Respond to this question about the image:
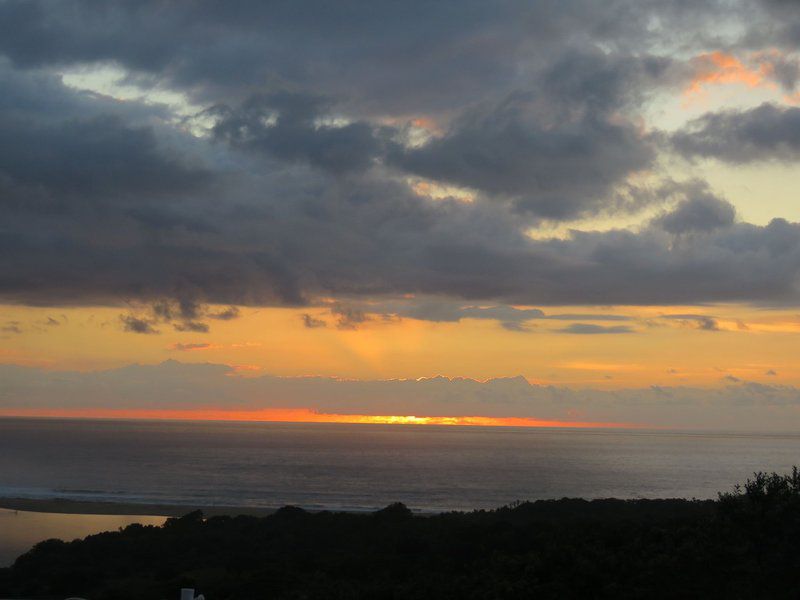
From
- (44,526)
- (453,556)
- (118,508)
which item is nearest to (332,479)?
(118,508)

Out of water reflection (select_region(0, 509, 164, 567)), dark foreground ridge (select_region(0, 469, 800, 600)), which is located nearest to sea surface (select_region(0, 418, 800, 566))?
water reflection (select_region(0, 509, 164, 567))

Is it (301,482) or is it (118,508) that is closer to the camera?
(118,508)

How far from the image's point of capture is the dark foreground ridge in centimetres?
2462

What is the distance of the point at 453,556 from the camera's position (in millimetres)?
34406

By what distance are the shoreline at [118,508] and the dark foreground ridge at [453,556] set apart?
66.6 feet

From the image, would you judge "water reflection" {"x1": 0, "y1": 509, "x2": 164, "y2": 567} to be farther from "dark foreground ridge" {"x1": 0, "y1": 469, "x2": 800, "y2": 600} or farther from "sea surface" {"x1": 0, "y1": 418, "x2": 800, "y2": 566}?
"dark foreground ridge" {"x1": 0, "y1": 469, "x2": 800, "y2": 600}

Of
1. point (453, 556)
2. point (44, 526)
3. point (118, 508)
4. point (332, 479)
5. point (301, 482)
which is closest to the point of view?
point (453, 556)

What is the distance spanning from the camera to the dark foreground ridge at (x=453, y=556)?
24625 mm

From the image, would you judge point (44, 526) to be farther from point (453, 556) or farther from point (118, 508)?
point (453, 556)

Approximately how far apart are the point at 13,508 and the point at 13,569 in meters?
38.8

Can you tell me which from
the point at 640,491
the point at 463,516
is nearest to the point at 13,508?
the point at 463,516

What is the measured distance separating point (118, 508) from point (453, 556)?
4431 centimetres

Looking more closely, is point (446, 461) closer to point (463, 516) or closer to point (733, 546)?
point (463, 516)

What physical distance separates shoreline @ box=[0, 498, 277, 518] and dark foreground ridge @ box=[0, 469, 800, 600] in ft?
66.6
